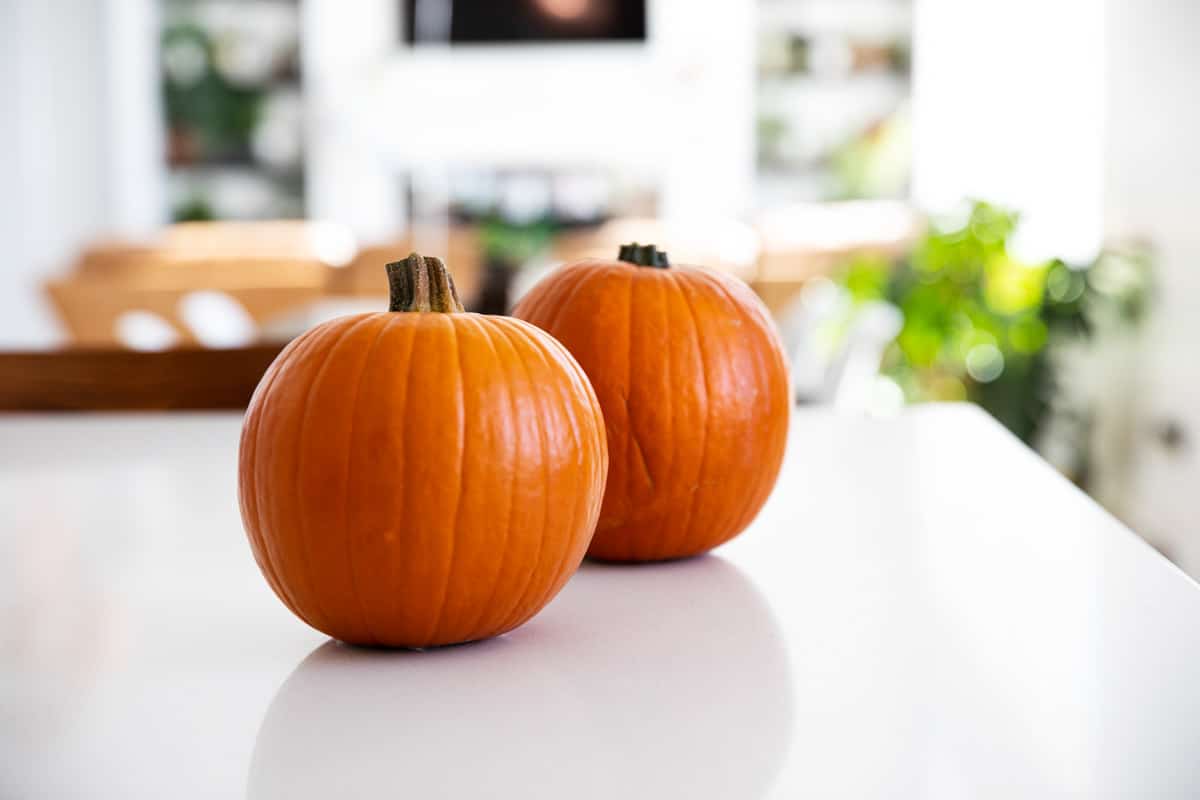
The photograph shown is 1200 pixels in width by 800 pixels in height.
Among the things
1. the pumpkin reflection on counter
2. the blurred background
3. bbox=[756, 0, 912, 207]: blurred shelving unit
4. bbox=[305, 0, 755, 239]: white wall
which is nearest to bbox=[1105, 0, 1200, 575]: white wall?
the blurred background

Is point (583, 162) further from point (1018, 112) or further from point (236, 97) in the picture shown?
point (1018, 112)

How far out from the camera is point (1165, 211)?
3150 millimetres

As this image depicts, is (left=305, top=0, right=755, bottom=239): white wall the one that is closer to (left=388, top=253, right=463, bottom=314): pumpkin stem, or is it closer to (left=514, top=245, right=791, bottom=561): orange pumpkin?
(left=514, top=245, right=791, bottom=561): orange pumpkin

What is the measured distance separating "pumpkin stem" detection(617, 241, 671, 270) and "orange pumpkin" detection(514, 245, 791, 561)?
0.02 meters

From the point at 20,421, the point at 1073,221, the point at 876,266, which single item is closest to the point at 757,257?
the point at 876,266

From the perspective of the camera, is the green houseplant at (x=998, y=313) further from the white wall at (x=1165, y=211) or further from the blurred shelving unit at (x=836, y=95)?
the blurred shelving unit at (x=836, y=95)

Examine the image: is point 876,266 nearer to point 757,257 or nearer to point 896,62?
point 757,257

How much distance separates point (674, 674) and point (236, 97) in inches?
334

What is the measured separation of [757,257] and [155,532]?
3.90 m

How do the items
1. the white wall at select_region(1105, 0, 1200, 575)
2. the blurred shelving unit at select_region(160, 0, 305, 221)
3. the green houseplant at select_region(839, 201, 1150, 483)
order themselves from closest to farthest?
1. the white wall at select_region(1105, 0, 1200, 575)
2. the green houseplant at select_region(839, 201, 1150, 483)
3. the blurred shelving unit at select_region(160, 0, 305, 221)

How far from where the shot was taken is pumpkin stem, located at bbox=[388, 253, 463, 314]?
0.62 meters

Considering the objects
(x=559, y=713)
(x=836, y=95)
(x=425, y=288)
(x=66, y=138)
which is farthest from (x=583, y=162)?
(x=559, y=713)

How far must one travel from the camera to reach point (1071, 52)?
14.5 ft

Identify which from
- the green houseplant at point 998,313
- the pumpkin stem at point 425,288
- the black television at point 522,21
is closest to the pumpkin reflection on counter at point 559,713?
the pumpkin stem at point 425,288
